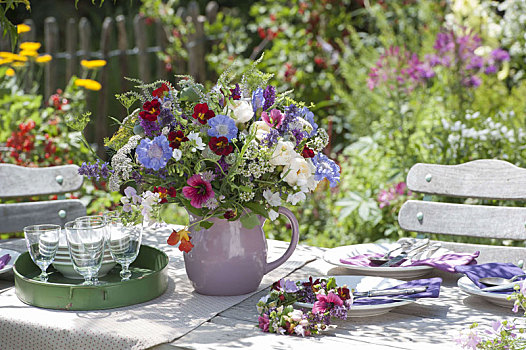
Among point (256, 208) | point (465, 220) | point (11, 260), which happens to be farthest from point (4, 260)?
point (465, 220)

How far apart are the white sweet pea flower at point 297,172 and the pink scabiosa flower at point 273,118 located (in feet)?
0.30

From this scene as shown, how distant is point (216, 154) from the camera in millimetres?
1369

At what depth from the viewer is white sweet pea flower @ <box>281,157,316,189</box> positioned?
1.40 metres

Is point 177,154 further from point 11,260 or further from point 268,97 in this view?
point 11,260

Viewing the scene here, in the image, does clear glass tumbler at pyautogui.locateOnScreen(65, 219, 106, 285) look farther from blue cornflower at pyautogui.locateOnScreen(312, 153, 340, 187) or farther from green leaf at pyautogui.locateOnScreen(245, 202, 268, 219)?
blue cornflower at pyautogui.locateOnScreen(312, 153, 340, 187)

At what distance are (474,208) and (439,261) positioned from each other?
0.44 m

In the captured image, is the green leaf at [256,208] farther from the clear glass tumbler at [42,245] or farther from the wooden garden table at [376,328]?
the clear glass tumbler at [42,245]

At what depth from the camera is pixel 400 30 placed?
4.83 m

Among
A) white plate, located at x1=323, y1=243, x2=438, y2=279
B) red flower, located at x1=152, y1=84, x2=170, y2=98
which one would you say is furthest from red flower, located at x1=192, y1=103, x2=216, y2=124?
white plate, located at x1=323, y1=243, x2=438, y2=279

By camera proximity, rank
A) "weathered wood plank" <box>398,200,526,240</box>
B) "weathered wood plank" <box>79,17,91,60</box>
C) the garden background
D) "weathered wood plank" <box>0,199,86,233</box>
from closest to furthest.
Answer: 1. "weathered wood plank" <box>398,200,526,240</box>
2. "weathered wood plank" <box>0,199,86,233</box>
3. the garden background
4. "weathered wood plank" <box>79,17,91,60</box>

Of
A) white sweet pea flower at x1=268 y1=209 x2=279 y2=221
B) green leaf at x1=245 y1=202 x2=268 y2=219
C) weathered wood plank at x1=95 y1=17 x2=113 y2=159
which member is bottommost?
white sweet pea flower at x1=268 y1=209 x2=279 y2=221

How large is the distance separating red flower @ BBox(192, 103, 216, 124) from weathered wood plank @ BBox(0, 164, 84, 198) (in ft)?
3.68

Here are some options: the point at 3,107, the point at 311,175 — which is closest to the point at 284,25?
the point at 3,107

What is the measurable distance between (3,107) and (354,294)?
9.63 feet
